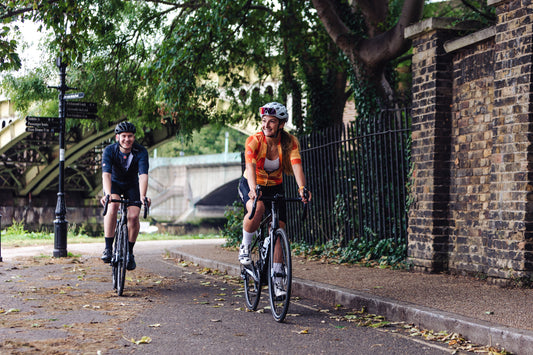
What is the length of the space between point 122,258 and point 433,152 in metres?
3.91

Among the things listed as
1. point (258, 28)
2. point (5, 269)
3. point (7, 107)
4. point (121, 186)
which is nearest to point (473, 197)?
point (121, 186)

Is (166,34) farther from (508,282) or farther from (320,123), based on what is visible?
(508,282)

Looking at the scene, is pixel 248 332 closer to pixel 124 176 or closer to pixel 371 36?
pixel 124 176

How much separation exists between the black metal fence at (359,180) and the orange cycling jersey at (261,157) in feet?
10.8

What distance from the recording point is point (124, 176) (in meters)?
7.37

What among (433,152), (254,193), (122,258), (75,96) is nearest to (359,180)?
(433,152)

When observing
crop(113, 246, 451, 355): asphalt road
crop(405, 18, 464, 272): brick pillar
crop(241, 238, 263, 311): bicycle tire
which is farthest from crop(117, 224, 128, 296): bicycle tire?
crop(405, 18, 464, 272): brick pillar

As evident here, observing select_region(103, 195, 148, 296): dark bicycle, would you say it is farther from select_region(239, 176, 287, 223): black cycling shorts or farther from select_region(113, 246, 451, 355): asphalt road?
select_region(239, 176, 287, 223): black cycling shorts

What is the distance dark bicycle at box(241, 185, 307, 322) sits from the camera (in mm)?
5355

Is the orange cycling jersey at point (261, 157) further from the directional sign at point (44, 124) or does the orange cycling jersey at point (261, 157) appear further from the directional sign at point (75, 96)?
the directional sign at point (44, 124)

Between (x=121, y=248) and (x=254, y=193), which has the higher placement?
(x=254, y=193)

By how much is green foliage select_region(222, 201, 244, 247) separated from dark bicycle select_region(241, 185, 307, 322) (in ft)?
24.7

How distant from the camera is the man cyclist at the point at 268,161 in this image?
581 cm

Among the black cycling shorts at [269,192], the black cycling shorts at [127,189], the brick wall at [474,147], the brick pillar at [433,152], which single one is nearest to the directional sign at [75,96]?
the black cycling shorts at [127,189]
